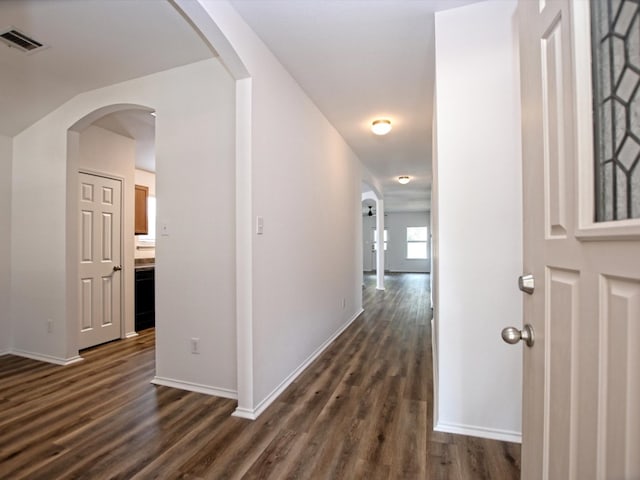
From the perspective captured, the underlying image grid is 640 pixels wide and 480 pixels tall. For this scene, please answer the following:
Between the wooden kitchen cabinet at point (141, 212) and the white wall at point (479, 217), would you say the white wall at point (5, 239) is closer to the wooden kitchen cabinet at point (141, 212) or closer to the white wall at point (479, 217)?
the wooden kitchen cabinet at point (141, 212)

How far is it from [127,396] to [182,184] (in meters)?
1.65

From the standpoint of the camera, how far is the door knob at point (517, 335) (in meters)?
0.89

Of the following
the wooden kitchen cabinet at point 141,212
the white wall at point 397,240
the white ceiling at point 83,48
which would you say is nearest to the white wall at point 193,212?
the white ceiling at point 83,48

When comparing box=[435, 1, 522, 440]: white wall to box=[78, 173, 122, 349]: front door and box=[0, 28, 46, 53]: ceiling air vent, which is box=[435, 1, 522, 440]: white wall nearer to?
box=[0, 28, 46, 53]: ceiling air vent

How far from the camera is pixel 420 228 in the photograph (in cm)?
1350

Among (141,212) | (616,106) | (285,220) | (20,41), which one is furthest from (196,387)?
(141,212)

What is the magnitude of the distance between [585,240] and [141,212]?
5.78 meters

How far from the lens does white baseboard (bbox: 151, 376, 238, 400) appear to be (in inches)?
96.7

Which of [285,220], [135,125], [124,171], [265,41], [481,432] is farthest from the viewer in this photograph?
[124,171]

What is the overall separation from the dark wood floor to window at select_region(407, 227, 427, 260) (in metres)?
10.8

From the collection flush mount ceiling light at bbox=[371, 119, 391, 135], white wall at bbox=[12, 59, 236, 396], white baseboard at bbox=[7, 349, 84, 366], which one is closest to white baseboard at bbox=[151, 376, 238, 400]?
A: white wall at bbox=[12, 59, 236, 396]

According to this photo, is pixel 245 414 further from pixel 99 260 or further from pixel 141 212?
pixel 141 212

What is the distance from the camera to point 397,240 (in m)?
13.8

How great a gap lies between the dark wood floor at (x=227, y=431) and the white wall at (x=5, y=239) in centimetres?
52
